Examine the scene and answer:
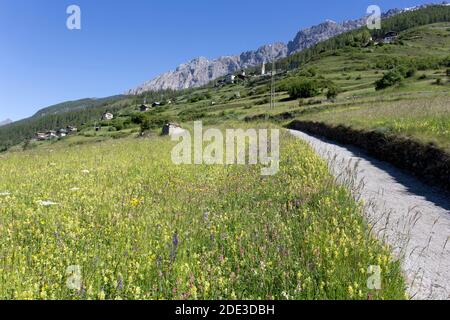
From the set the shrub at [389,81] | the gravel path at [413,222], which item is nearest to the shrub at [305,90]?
the shrub at [389,81]

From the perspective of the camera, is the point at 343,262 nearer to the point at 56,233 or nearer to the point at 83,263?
the point at 83,263

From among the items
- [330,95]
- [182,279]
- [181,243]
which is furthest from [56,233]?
[330,95]

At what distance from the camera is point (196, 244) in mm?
6422

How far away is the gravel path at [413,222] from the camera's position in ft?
17.9

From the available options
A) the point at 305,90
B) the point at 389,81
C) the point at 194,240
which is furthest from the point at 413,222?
the point at 305,90

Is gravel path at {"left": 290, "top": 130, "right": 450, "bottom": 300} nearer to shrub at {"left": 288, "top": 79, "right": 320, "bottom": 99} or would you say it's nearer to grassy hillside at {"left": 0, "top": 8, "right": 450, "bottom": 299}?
grassy hillside at {"left": 0, "top": 8, "right": 450, "bottom": 299}

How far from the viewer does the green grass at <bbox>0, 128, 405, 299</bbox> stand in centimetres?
478

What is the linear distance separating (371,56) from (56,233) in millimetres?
188296

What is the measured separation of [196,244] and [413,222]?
15.8 ft

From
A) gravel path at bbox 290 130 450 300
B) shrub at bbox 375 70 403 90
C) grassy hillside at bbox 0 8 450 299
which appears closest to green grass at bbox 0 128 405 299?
grassy hillside at bbox 0 8 450 299

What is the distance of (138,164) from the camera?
17328 mm

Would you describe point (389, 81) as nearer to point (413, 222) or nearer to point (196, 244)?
point (413, 222)

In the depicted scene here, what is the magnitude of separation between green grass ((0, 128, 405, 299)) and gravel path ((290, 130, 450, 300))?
1.66ft

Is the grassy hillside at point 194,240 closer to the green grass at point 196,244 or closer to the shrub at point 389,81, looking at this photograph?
the green grass at point 196,244
